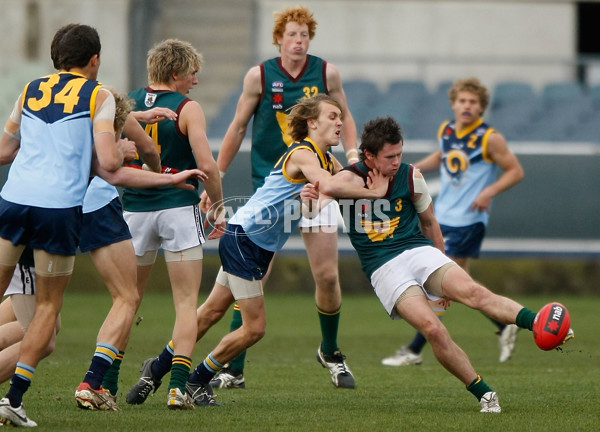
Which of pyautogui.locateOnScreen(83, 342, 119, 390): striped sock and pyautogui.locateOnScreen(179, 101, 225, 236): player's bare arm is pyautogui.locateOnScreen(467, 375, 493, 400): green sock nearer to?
pyautogui.locateOnScreen(179, 101, 225, 236): player's bare arm

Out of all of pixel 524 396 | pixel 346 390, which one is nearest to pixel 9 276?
pixel 346 390

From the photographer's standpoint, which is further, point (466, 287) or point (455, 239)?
point (455, 239)

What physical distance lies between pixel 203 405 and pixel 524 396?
2123 mm

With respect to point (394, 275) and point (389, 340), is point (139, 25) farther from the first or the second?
point (394, 275)

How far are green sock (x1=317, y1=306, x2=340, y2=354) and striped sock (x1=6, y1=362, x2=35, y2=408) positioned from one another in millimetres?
2708

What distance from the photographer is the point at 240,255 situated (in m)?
6.42

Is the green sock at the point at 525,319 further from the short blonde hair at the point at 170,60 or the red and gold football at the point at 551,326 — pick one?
the short blonde hair at the point at 170,60

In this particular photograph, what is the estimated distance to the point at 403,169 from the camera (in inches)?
252

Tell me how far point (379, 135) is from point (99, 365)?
7.06ft

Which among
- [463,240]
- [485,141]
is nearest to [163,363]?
[463,240]

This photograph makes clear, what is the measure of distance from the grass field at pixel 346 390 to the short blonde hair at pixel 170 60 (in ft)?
6.85

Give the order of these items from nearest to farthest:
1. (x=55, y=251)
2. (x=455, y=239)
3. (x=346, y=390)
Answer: (x=55, y=251)
(x=346, y=390)
(x=455, y=239)

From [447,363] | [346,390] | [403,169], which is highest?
[403,169]

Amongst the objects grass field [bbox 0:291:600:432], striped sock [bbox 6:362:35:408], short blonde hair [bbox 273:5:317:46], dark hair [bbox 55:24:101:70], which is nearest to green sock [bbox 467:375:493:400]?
grass field [bbox 0:291:600:432]
